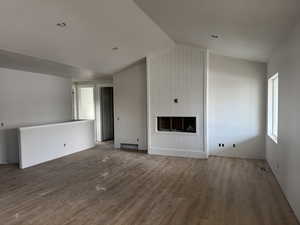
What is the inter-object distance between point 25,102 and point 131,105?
10.1 ft

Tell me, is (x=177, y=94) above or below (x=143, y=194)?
above

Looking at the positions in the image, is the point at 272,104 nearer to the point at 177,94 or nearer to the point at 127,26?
the point at 177,94

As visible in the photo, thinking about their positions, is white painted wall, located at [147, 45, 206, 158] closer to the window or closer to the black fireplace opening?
the black fireplace opening

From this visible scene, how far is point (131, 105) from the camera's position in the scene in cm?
700

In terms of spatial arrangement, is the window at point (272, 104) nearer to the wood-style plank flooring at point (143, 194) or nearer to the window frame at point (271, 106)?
the window frame at point (271, 106)

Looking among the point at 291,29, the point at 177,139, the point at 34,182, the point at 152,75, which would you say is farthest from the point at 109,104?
the point at 291,29

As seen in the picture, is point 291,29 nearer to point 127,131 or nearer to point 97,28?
point 97,28

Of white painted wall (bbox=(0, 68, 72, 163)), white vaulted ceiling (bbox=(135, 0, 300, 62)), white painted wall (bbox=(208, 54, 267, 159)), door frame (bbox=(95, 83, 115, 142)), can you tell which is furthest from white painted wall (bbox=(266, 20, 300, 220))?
door frame (bbox=(95, 83, 115, 142))

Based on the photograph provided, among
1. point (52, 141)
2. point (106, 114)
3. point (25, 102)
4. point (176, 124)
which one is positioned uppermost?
point (25, 102)

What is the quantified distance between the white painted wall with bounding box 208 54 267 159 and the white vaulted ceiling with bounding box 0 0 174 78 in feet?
5.78

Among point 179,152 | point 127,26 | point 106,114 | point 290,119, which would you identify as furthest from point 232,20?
point 106,114

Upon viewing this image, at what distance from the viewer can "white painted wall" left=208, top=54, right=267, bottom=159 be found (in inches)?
222

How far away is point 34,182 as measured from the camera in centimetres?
418

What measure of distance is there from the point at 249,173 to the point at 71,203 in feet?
11.8
